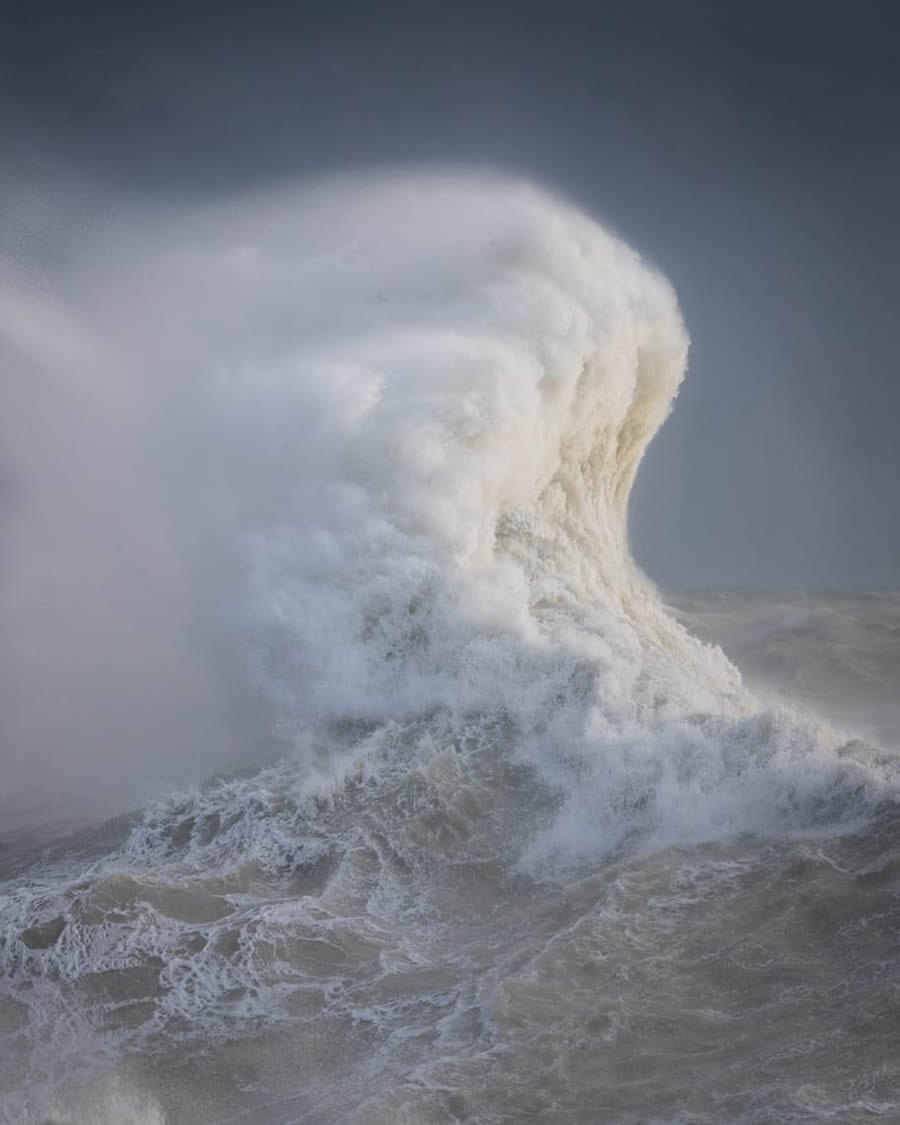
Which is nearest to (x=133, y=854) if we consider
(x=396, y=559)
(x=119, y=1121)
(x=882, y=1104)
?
(x=119, y=1121)

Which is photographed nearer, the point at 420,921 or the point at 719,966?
the point at 719,966

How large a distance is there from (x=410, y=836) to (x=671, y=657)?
5875 millimetres

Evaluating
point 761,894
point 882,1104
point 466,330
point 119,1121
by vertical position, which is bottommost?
point 119,1121

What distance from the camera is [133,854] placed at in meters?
10.0

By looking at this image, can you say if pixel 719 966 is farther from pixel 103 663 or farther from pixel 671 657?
pixel 103 663

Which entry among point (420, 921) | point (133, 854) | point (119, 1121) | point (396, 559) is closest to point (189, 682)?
point (396, 559)

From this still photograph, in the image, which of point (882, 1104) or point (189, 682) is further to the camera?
point (189, 682)

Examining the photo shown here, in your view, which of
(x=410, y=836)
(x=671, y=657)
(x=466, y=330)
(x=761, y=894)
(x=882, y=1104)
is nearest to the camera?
(x=882, y=1104)

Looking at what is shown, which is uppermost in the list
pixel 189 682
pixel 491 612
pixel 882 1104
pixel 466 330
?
pixel 466 330

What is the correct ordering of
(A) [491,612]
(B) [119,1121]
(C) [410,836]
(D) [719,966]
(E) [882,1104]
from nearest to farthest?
(E) [882,1104], (B) [119,1121], (D) [719,966], (C) [410,836], (A) [491,612]

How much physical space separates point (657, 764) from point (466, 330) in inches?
348

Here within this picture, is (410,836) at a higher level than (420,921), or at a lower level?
higher

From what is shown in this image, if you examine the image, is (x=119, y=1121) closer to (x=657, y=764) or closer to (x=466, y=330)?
(x=657, y=764)

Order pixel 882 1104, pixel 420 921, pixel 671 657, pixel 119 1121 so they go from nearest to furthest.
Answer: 1. pixel 882 1104
2. pixel 119 1121
3. pixel 420 921
4. pixel 671 657
